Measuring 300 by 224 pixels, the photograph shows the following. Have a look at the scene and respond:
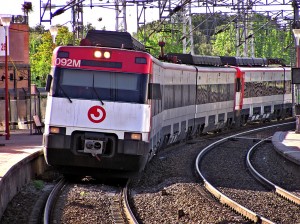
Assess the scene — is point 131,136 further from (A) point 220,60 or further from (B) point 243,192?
(A) point 220,60

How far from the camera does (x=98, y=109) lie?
55.9 ft

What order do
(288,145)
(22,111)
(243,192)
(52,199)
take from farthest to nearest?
(22,111)
(288,145)
(243,192)
(52,199)

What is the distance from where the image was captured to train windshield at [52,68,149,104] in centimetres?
1719

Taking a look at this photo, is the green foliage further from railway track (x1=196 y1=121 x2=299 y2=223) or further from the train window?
the train window

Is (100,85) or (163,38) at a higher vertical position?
(163,38)

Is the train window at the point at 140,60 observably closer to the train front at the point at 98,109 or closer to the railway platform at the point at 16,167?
the train front at the point at 98,109

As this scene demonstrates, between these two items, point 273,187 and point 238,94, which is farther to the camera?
point 238,94

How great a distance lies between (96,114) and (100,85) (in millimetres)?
644

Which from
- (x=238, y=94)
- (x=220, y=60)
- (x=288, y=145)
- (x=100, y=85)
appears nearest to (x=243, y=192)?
(x=100, y=85)

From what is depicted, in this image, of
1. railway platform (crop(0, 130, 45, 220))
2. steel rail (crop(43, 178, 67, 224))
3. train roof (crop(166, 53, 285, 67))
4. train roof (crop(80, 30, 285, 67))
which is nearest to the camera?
steel rail (crop(43, 178, 67, 224))

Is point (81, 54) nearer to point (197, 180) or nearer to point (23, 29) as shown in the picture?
point (197, 180)

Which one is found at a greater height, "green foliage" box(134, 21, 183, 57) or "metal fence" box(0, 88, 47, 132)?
"green foliage" box(134, 21, 183, 57)

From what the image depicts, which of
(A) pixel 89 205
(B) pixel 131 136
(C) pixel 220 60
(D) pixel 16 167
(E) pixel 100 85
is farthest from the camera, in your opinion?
(C) pixel 220 60

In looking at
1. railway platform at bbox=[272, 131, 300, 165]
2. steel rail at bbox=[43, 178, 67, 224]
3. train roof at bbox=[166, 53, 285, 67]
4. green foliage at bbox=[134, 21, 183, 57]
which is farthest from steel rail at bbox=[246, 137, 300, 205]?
green foliage at bbox=[134, 21, 183, 57]
